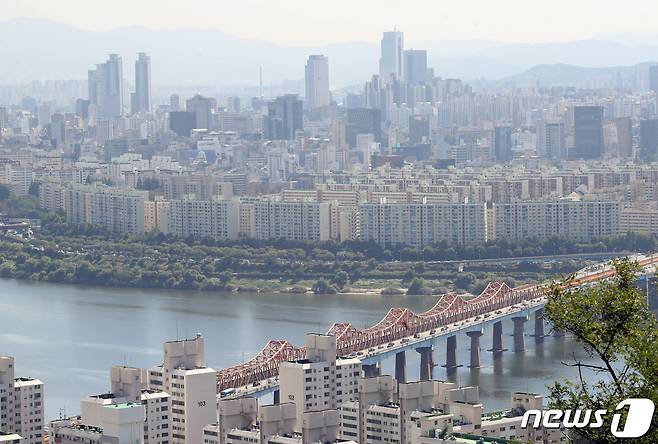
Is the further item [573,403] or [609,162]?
[609,162]

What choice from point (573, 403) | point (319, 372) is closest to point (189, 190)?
point (319, 372)

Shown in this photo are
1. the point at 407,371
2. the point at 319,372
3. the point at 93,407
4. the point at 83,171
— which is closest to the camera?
the point at 93,407

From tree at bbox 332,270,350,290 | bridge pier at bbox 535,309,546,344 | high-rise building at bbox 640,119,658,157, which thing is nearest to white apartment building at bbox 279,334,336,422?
bridge pier at bbox 535,309,546,344

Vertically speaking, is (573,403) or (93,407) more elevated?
(573,403)

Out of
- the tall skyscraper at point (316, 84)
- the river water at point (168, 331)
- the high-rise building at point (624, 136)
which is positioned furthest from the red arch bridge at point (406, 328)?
the tall skyscraper at point (316, 84)

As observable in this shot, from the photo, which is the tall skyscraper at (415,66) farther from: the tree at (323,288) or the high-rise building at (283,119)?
the tree at (323,288)

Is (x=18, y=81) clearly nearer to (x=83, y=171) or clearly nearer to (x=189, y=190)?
(x=83, y=171)
